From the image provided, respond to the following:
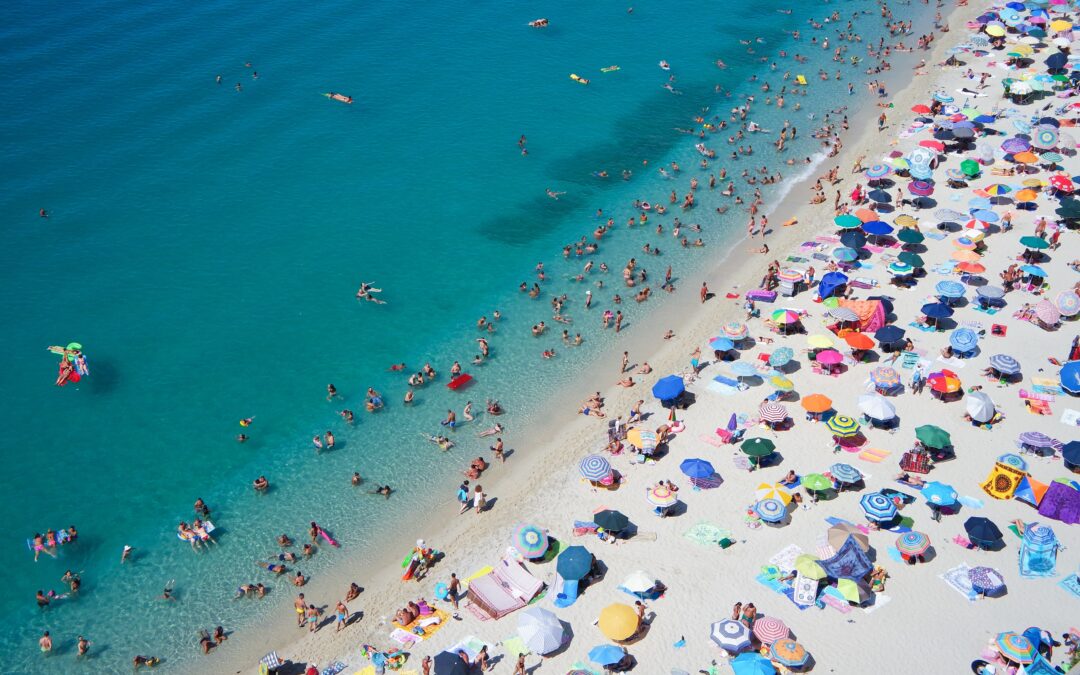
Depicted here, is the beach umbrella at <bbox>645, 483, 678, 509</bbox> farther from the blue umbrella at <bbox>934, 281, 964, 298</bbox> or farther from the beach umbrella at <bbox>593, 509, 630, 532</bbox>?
the blue umbrella at <bbox>934, 281, 964, 298</bbox>

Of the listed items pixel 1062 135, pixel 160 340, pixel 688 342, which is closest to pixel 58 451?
pixel 160 340

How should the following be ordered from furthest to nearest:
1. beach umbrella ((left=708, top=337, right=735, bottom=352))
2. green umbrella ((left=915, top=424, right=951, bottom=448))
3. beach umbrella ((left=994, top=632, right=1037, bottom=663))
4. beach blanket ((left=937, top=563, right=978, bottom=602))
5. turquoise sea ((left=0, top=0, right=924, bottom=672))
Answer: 1. beach umbrella ((left=708, top=337, right=735, bottom=352))
2. turquoise sea ((left=0, top=0, right=924, bottom=672))
3. green umbrella ((left=915, top=424, right=951, bottom=448))
4. beach blanket ((left=937, top=563, right=978, bottom=602))
5. beach umbrella ((left=994, top=632, right=1037, bottom=663))

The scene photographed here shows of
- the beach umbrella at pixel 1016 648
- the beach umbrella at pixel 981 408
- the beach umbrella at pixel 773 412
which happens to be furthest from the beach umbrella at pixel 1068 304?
the beach umbrella at pixel 1016 648

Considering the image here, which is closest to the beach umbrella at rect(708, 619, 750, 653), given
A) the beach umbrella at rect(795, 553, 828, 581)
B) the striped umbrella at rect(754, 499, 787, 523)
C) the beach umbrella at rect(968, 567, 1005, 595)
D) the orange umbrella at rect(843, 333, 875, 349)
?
the beach umbrella at rect(795, 553, 828, 581)

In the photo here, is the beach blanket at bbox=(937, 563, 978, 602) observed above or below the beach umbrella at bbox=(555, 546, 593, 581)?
below

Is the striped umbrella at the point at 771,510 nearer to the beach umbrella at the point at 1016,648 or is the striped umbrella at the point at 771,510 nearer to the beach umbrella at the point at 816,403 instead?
the beach umbrella at the point at 816,403

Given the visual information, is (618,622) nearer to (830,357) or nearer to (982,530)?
(982,530)
